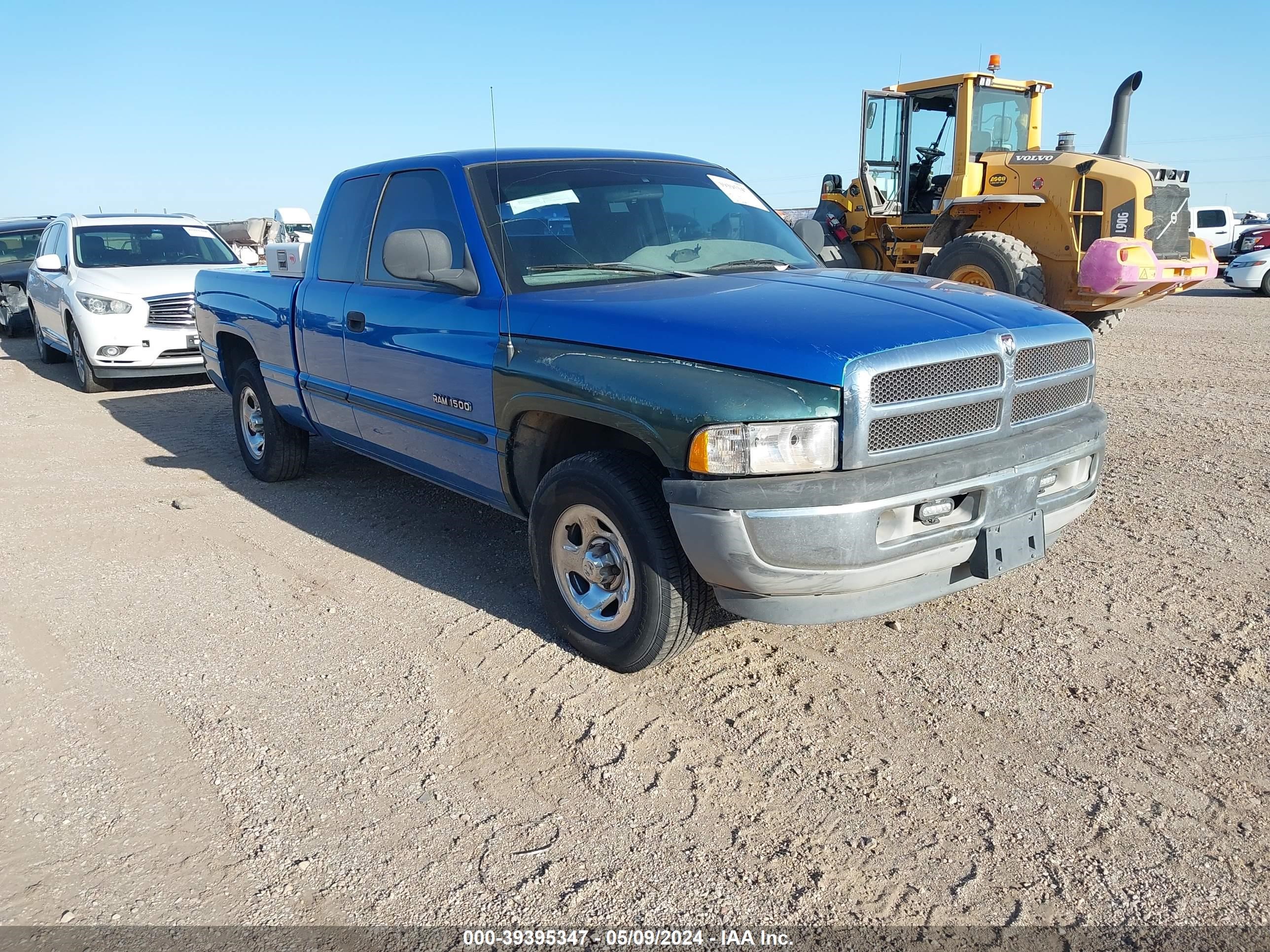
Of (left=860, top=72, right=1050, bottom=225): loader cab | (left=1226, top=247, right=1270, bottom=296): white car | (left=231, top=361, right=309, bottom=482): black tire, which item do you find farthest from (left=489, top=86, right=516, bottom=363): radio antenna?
(left=1226, top=247, right=1270, bottom=296): white car

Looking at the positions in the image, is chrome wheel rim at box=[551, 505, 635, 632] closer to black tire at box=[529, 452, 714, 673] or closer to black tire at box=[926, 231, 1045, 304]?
black tire at box=[529, 452, 714, 673]

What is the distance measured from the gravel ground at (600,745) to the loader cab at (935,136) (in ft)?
23.9

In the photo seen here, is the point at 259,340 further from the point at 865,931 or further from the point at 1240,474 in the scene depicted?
the point at 1240,474

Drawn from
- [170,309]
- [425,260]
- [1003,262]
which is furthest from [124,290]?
[1003,262]

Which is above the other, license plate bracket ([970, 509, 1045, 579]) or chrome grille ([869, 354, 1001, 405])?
chrome grille ([869, 354, 1001, 405])

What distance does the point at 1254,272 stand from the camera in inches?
719

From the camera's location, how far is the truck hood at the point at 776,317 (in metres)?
3.04

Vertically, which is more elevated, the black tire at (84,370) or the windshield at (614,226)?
the windshield at (614,226)

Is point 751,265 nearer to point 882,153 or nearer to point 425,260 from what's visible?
point 425,260

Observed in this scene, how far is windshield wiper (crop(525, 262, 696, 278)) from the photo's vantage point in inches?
158

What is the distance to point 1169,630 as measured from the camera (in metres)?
3.81

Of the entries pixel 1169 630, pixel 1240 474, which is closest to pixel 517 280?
pixel 1169 630

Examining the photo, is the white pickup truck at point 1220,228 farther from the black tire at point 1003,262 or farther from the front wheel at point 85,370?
the front wheel at point 85,370

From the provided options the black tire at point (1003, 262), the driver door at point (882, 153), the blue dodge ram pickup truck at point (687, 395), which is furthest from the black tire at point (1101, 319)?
the blue dodge ram pickup truck at point (687, 395)
